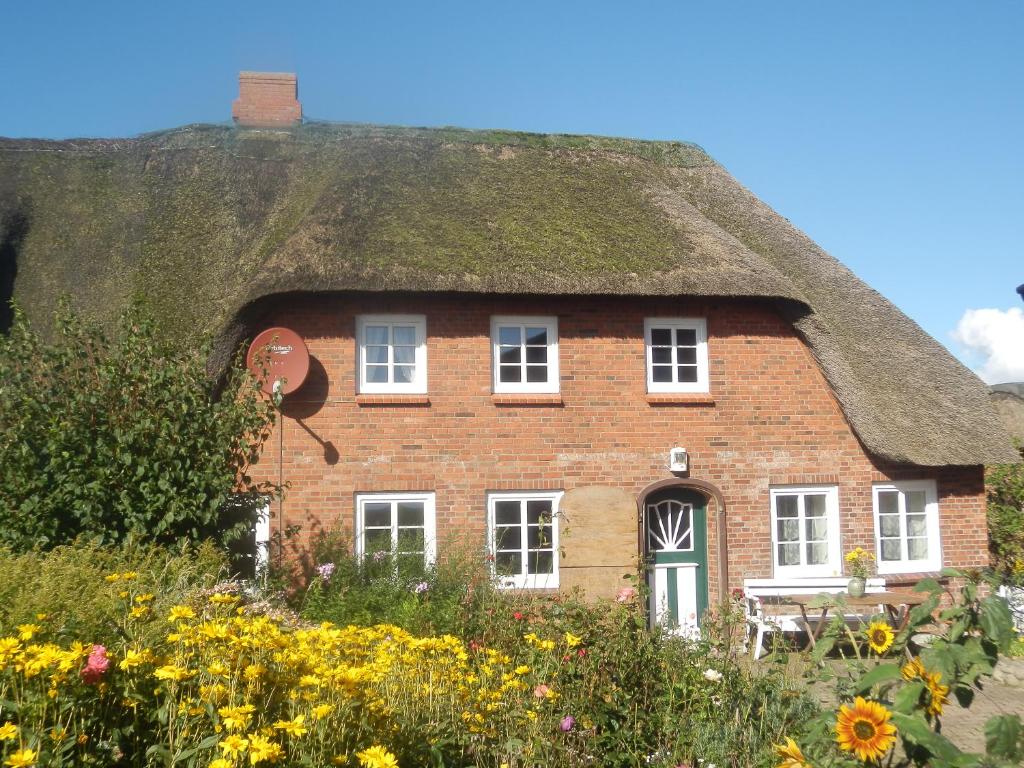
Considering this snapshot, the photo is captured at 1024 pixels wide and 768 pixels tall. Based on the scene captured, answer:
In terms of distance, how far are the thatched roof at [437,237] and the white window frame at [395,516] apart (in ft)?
7.83

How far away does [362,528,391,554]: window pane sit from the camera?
9336 millimetres

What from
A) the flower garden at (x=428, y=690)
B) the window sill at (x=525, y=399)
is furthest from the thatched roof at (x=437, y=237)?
the flower garden at (x=428, y=690)

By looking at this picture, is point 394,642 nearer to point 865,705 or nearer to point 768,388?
point 865,705

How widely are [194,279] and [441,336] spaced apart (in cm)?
313

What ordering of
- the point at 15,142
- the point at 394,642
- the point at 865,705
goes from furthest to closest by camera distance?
the point at 15,142
the point at 394,642
the point at 865,705

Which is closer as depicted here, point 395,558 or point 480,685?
point 480,685

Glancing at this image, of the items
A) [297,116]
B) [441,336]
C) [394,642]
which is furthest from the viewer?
[297,116]

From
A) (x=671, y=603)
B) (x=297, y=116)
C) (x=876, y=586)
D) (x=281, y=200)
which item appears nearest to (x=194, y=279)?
(x=281, y=200)

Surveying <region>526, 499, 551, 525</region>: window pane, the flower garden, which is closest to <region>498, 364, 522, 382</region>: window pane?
<region>526, 499, 551, 525</region>: window pane

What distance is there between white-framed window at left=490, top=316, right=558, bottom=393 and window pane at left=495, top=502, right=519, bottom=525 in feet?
4.53

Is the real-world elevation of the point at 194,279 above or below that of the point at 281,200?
below

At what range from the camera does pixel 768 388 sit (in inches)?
421

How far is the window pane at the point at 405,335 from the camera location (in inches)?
399

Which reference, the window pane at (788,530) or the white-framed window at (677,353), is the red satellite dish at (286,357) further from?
the window pane at (788,530)
